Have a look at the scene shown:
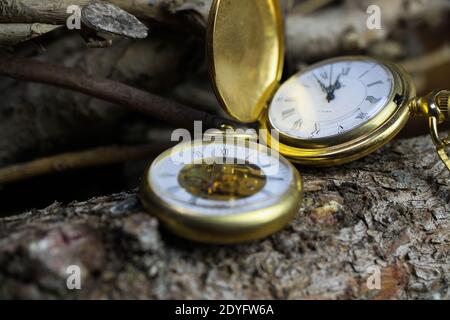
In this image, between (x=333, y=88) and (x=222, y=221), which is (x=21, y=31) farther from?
(x=333, y=88)

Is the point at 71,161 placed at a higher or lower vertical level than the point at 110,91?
lower

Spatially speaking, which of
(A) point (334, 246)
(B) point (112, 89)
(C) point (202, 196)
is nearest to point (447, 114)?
(A) point (334, 246)

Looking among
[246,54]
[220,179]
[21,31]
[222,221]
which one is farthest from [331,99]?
[21,31]

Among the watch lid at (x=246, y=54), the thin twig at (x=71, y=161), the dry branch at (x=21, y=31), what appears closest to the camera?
the dry branch at (x=21, y=31)

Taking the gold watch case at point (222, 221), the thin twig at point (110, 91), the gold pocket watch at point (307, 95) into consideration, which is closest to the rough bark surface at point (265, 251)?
the gold watch case at point (222, 221)

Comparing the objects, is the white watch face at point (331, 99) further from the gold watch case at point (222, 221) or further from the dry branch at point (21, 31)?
the dry branch at point (21, 31)

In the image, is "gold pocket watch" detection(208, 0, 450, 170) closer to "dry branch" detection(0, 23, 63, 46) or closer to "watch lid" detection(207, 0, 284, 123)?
"watch lid" detection(207, 0, 284, 123)
